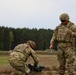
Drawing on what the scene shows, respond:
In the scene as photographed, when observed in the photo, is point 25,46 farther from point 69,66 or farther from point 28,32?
point 28,32

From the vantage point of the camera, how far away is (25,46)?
11.3 meters

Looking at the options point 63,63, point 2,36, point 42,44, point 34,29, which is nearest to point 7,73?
point 63,63

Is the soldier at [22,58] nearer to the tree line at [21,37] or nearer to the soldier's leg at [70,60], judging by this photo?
the soldier's leg at [70,60]

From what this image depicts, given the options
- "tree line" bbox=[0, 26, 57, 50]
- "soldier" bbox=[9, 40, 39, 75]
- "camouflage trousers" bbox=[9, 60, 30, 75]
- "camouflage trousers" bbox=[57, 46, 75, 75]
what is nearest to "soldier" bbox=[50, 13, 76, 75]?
"camouflage trousers" bbox=[57, 46, 75, 75]

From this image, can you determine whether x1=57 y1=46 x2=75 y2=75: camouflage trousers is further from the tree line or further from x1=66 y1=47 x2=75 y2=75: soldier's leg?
the tree line

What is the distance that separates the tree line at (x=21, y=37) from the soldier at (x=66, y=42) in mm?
104077

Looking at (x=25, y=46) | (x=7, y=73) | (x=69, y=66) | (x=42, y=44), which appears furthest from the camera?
(x=42, y=44)

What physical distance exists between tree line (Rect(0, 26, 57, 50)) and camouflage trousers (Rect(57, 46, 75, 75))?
104046mm

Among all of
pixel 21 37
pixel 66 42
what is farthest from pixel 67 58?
pixel 21 37

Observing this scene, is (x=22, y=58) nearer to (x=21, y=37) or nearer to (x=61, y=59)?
(x=61, y=59)

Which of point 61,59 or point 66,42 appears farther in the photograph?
point 61,59

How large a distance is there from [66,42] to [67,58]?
1.70 feet

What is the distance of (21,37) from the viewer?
133 m

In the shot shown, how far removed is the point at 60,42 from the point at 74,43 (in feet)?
1.51
